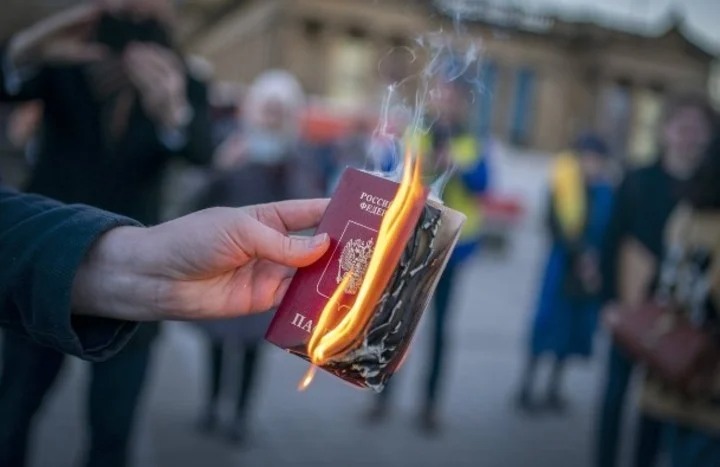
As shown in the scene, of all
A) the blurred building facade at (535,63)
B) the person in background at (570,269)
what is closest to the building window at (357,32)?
the blurred building facade at (535,63)

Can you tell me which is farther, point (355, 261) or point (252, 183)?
point (252, 183)

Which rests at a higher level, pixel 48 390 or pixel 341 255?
pixel 341 255

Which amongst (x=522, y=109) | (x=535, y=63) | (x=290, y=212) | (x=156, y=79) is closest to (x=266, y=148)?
(x=156, y=79)

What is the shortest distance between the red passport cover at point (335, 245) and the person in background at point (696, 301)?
63.3 inches

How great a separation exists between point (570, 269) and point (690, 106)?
1.75 metres

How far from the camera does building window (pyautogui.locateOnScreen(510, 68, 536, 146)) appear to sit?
1917cm

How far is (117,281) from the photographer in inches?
56.8

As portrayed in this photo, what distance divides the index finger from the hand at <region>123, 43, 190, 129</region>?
4.60 feet

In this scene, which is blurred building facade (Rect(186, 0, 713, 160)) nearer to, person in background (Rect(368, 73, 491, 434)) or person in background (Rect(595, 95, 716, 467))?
person in background (Rect(368, 73, 491, 434))

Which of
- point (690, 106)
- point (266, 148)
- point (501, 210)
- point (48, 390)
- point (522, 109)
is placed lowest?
point (48, 390)

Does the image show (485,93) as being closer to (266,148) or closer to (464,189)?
(266,148)

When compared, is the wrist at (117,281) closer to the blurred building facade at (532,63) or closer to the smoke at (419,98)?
the smoke at (419,98)

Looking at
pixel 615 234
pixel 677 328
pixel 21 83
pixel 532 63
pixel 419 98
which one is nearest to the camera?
pixel 419 98

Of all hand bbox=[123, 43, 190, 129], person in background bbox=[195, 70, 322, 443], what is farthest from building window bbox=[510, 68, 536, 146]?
hand bbox=[123, 43, 190, 129]
